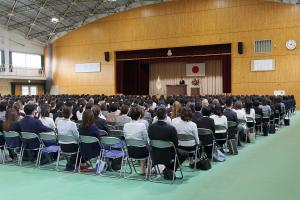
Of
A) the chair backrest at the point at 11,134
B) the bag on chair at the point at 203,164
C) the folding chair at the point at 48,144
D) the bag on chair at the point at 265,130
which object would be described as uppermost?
the chair backrest at the point at 11,134

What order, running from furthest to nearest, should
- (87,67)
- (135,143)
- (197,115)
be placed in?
(87,67)
(197,115)
(135,143)

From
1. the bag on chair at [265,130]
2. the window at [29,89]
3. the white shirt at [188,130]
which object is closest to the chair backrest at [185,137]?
the white shirt at [188,130]

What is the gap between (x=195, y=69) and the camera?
33.1 metres

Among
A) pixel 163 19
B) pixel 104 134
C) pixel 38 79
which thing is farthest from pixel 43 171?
pixel 38 79

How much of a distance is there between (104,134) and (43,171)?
1.50 metres

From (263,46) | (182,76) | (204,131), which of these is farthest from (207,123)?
(182,76)

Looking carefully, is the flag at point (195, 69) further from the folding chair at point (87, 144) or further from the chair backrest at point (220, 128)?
the folding chair at point (87, 144)

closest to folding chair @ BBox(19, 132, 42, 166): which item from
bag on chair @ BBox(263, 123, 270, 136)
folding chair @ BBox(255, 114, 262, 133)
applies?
folding chair @ BBox(255, 114, 262, 133)

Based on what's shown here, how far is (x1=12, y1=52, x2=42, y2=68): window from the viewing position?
113 ft

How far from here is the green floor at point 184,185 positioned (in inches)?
218

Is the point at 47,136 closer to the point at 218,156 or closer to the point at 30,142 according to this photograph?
the point at 30,142

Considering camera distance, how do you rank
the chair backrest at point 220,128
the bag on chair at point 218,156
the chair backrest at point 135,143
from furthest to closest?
the chair backrest at point 220,128 → the bag on chair at point 218,156 → the chair backrest at point 135,143

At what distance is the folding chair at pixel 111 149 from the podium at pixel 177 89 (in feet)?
79.1

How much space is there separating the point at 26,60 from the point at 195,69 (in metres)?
17.4
